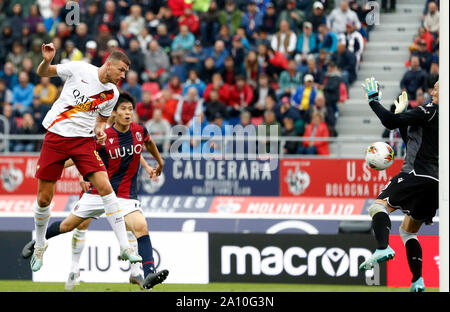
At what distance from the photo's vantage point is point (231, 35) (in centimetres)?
2052

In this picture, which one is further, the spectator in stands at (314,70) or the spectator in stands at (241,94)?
the spectator in stands at (241,94)

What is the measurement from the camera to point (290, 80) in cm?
1939

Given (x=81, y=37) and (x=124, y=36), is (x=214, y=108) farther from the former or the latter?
(x=81, y=37)

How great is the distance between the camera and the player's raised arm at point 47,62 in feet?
31.9

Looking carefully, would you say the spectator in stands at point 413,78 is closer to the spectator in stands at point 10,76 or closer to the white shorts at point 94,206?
the white shorts at point 94,206

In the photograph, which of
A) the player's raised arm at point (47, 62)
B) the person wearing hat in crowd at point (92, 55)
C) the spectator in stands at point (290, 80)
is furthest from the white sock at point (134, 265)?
the person wearing hat in crowd at point (92, 55)

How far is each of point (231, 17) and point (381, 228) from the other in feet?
37.2

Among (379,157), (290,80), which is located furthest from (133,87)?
(379,157)

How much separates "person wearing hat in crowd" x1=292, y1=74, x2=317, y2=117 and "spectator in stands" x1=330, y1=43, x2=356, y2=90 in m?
0.59

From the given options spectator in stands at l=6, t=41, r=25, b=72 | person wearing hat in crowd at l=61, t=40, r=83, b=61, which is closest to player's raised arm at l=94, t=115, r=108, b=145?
person wearing hat in crowd at l=61, t=40, r=83, b=61

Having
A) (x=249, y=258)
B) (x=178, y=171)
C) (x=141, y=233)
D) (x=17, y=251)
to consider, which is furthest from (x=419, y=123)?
(x=178, y=171)

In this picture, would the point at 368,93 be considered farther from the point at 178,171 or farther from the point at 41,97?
the point at 41,97

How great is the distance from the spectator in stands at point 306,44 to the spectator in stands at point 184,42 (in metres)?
2.50
